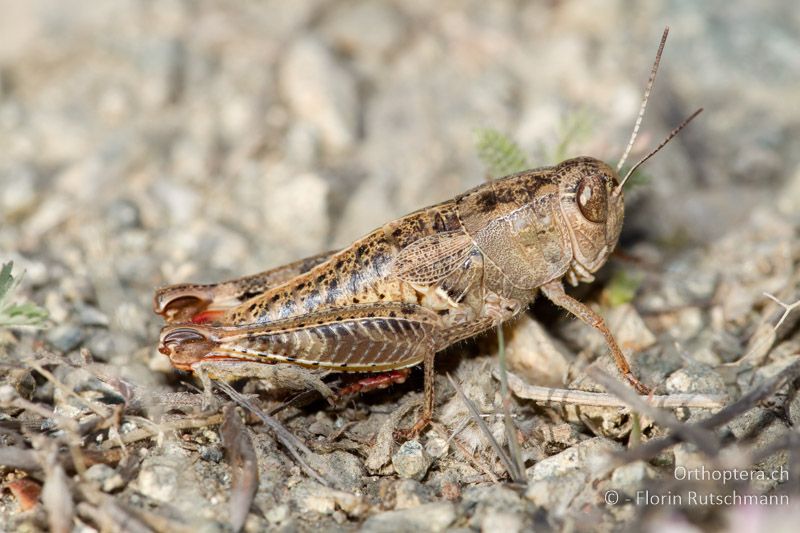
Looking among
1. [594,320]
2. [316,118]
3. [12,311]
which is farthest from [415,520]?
[316,118]

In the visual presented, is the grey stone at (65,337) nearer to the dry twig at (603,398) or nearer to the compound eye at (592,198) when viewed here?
the dry twig at (603,398)

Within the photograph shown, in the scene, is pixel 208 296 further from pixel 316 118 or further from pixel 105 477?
pixel 316 118

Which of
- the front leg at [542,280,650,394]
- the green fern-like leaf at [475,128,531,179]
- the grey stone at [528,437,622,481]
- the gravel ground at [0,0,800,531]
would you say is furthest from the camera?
the green fern-like leaf at [475,128,531,179]

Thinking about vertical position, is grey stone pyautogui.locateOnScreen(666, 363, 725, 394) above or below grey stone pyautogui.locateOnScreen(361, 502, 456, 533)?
above

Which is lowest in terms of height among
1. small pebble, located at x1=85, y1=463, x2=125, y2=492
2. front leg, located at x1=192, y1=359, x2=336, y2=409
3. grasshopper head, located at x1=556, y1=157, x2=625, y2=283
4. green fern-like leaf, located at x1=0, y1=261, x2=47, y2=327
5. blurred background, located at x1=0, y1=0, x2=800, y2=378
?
small pebble, located at x1=85, y1=463, x2=125, y2=492

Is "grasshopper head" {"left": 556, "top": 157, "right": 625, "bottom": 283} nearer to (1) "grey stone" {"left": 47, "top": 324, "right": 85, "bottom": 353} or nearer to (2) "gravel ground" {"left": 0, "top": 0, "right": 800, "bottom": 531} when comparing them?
(2) "gravel ground" {"left": 0, "top": 0, "right": 800, "bottom": 531}

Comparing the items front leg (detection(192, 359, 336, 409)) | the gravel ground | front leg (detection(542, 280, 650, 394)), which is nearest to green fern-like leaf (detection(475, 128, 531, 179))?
the gravel ground
